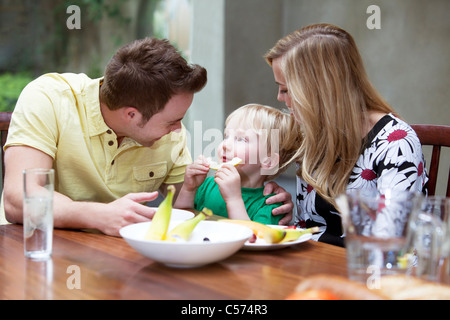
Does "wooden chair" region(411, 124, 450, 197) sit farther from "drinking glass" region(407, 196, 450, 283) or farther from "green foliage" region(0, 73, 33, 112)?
"green foliage" region(0, 73, 33, 112)

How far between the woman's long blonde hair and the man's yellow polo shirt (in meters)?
0.56

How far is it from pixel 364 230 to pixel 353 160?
2.69 feet

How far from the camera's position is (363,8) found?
3.95m

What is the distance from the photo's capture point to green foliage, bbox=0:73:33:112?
4312 mm

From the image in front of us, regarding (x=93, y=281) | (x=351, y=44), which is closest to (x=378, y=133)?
(x=351, y=44)

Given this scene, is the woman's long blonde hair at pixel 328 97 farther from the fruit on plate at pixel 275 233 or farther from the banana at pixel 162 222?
the banana at pixel 162 222

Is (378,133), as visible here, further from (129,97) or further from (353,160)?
(129,97)

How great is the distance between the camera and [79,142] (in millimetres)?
1700

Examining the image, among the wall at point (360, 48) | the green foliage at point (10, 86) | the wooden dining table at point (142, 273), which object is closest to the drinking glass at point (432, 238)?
the wooden dining table at point (142, 273)

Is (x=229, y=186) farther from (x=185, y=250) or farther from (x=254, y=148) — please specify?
(x=185, y=250)

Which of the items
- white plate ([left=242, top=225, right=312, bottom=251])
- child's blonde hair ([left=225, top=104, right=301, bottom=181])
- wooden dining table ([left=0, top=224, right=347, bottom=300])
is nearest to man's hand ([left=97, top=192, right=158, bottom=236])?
wooden dining table ([left=0, top=224, right=347, bottom=300])

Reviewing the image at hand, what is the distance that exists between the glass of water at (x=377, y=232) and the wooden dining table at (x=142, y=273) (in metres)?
0.14

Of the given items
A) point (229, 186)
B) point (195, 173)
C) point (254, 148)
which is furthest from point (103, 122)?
point (254, 148)

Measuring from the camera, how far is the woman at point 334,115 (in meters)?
1.69
